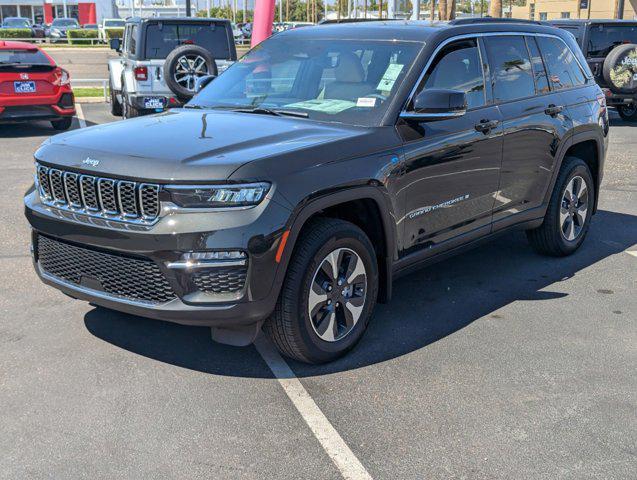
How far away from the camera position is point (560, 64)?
6.62 metres

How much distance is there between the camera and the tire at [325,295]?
419 cm

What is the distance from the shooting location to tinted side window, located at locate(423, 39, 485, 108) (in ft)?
17.1

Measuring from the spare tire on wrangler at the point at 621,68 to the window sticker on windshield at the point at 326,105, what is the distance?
11.0 metres

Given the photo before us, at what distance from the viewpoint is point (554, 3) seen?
7981 centimetres

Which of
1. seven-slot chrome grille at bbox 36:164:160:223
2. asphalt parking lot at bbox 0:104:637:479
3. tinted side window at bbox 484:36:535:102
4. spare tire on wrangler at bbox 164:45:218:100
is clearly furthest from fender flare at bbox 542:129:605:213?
spare tire on wrangler at bbox 164:45:218:100

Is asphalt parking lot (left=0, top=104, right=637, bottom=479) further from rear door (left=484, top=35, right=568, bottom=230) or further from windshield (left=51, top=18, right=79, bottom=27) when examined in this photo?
windshield (left=51, top=18, right=79, bottom=27)

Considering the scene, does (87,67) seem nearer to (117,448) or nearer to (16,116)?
(16,116)

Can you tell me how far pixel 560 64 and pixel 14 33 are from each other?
49.3 metres

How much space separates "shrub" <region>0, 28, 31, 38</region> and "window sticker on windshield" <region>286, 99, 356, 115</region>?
49127 mm

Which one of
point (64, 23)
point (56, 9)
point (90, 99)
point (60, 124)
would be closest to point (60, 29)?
point (64, 23)

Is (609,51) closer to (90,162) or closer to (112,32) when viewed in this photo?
(90,162)

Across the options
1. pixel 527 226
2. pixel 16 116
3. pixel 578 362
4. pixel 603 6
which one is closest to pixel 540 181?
pixel 527 226

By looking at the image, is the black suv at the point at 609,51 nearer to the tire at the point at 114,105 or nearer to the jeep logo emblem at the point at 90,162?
the tire at the point at 114,105

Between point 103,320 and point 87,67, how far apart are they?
29.8m
